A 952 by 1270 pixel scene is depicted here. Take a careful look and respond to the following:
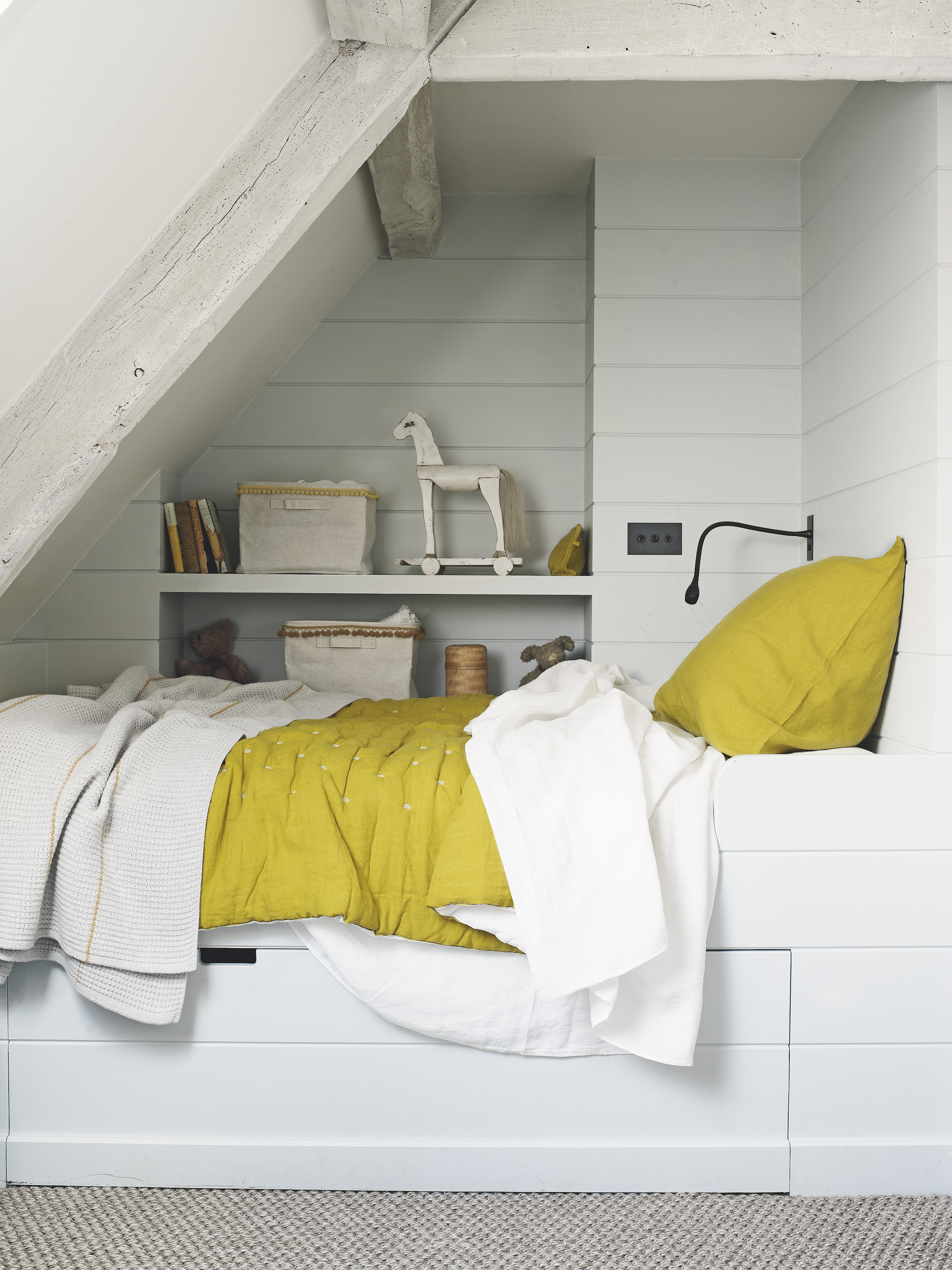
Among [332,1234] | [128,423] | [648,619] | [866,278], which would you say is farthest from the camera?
[648,619]

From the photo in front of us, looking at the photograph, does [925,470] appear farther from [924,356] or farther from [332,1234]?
[332,1234]

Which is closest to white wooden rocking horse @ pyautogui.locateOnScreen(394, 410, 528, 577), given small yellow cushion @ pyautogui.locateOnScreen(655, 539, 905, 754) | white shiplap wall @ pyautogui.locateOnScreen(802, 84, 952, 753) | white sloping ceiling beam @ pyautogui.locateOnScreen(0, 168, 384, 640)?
white sloping ceiling beam @ pyautogui.locateOnScreen(0, 168, 384, 640)

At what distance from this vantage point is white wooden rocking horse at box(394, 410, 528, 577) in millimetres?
2500

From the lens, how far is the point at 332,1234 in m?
1.37

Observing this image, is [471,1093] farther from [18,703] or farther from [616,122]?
[616,122]

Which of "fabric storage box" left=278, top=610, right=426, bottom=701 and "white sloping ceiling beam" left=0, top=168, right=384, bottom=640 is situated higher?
"white sloping ceiling beam" left=0, top=168, right=384, bottom=640

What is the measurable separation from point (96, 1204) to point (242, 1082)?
0.28 meters

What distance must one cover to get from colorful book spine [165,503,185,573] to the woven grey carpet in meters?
1.50

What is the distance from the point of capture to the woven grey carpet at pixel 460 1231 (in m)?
1.31

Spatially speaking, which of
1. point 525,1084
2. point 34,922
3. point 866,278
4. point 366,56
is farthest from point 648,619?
point 34,922

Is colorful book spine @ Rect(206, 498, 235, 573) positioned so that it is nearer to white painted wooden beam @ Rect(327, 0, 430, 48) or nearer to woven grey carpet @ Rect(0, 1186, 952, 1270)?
white painted wooden beam @ Rect(327, 0, 430, 48)

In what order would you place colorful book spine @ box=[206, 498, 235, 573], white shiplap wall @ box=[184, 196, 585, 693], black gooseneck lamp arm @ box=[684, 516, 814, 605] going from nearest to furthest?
black gooseneck lamp arm @ box=[684, 516, 814, 605] < colorful book spine @ box=[206, 498, 235, 573] < white shiplap wall @ box=[184, 196, 585, 693]

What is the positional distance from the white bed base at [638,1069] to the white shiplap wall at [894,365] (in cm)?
24

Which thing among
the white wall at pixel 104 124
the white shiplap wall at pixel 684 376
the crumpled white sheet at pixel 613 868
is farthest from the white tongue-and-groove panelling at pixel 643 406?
the white wall at pixel 104 124
